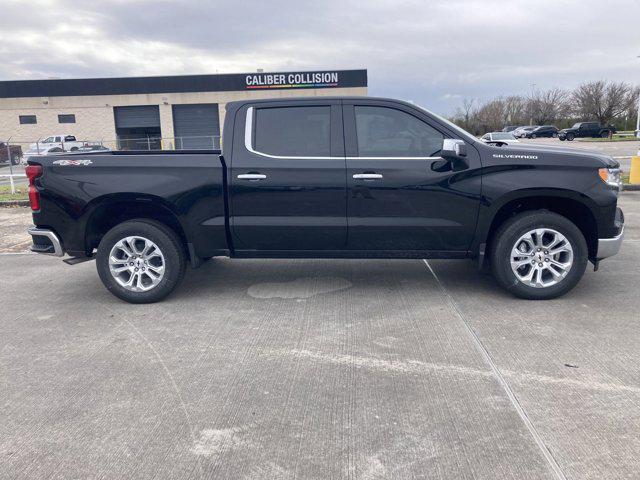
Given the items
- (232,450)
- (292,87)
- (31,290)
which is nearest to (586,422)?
(232,450)

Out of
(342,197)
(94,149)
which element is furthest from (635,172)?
(94,149)


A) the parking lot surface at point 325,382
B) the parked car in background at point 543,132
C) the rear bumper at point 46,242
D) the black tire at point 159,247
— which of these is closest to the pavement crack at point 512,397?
the parking lot surface at point 325,382

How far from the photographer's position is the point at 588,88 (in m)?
64.8

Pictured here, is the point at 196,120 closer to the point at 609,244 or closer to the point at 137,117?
the point at 137,117

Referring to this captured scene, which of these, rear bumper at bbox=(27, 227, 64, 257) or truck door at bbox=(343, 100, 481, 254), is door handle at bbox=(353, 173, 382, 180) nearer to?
truck door at bbox=(343, 100, 481, 254)

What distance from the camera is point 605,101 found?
207 ft

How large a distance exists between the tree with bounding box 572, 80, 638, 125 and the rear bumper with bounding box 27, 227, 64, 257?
67.5 m

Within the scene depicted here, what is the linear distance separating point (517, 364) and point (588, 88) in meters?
70.7

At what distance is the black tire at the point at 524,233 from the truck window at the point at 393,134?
3.46 ft

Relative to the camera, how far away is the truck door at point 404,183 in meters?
5.16

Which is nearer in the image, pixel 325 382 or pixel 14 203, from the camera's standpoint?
pixel 325 382

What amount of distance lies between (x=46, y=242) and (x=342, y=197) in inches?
119

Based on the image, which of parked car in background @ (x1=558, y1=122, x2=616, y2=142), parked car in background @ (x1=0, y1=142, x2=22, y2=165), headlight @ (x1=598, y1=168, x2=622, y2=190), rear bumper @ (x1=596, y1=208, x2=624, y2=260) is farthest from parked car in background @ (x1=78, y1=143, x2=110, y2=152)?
parked car in background @ (x1=558, y1=122, x2=616, y2=142)

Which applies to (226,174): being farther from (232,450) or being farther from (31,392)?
(232,450)
